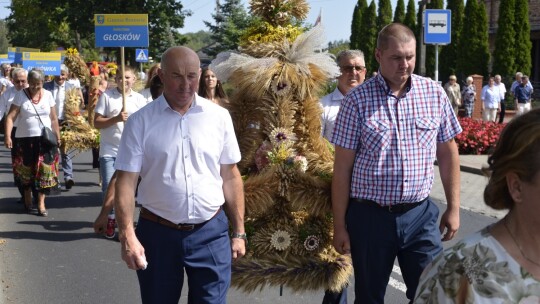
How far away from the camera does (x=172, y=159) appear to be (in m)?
3.92

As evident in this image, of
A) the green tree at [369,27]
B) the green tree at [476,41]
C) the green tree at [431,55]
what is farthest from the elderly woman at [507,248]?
the green tree at [369,27]

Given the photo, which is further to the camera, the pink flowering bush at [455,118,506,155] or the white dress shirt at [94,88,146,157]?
the pink flowering bush at [455,118,506,155]

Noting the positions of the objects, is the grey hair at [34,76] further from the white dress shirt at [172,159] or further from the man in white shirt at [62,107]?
the white dress shirt at [172,159]

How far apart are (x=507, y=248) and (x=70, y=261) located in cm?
589

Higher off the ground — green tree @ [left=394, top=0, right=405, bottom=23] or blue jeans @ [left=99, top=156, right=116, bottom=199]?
green tree @ [left=394, top=0, right=405, bottom=23]

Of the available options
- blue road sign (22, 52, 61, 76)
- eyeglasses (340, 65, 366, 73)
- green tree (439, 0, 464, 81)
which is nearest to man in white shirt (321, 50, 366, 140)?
eyeglasses (340, 65, 366, 73)

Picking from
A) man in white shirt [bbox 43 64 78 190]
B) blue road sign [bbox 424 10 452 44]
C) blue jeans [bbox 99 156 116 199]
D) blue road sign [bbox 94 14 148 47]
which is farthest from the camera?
blue road sign [bbox 424 10 452 44]

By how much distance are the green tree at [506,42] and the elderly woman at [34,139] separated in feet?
86.5

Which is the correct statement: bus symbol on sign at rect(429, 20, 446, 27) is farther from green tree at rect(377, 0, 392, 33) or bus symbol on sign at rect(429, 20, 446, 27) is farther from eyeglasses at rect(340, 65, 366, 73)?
green tree at rect(377, 0, 392, 33)

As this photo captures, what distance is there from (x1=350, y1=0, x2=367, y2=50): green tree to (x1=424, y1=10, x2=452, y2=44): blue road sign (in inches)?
1318

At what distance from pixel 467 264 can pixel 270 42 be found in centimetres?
295

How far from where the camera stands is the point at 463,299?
7.38ft

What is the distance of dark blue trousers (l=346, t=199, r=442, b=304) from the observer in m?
4.06

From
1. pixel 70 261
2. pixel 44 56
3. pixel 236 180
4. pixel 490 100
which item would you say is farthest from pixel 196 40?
pixel 236 180
